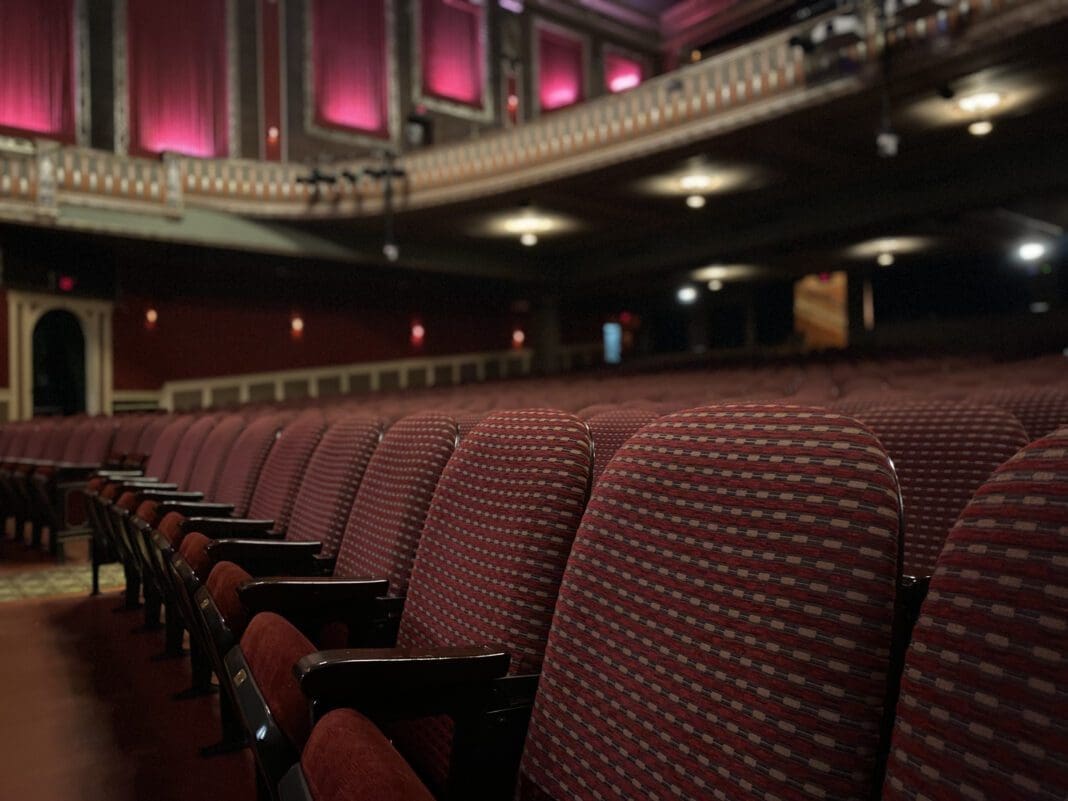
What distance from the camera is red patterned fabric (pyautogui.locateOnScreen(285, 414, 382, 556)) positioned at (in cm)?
84

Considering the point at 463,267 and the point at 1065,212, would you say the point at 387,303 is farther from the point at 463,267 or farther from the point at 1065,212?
the point at 1065,212

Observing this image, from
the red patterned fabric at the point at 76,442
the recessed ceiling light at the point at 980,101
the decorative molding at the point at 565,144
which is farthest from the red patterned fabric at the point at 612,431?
the recessed ceiling light at the point at 980,101

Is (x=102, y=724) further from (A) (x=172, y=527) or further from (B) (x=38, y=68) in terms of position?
(B) (x=38, y=68)

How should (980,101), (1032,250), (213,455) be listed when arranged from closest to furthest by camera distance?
(213,455), (980,101), (1032,250)

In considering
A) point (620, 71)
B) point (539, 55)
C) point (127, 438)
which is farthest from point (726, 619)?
point (620, 71)

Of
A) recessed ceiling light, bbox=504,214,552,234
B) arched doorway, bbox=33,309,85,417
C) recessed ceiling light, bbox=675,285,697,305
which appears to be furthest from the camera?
recessed ceiling light, bbox=675,285,697,305

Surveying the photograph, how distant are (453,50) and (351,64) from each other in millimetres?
949

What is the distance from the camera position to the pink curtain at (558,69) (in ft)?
21.5

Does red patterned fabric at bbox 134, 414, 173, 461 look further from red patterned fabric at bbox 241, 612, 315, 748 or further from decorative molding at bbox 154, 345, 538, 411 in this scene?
decorative molding at bbox 154, 345, 538, 411

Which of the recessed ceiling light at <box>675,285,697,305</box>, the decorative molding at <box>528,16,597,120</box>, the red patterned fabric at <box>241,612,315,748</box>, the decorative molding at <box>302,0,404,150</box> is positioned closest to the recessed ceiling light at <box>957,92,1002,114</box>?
the red patterned fabric at <box>241,612,315,748</box>

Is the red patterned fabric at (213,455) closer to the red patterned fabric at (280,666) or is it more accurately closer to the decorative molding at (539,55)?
the red patterned fabric at (280,666)

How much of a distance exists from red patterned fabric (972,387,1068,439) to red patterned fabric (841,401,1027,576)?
178 mm

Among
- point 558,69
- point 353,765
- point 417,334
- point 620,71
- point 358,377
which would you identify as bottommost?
point 353,765

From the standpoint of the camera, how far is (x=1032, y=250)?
483 cm
